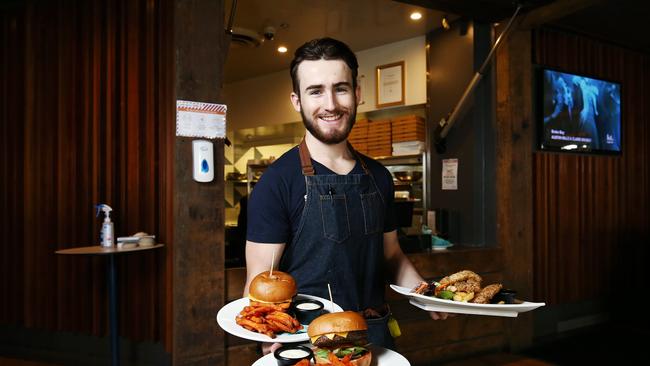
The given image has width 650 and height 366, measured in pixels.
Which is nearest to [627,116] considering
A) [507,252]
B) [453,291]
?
[507,252]

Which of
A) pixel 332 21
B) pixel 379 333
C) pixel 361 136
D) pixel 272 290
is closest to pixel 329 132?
pixel 272 290

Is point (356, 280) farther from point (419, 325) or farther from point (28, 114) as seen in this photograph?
point (28, 114)

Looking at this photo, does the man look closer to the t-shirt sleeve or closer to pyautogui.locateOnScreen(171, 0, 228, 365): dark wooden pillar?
the t-shirt sleeve

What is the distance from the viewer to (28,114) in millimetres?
4188

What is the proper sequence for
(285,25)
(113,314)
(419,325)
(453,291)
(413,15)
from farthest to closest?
1. (285,25)
2. (413,15)
3. (419,325)
4. (113,314)
5. (453,291)

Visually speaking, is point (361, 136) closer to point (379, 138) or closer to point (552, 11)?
point (379, 138)

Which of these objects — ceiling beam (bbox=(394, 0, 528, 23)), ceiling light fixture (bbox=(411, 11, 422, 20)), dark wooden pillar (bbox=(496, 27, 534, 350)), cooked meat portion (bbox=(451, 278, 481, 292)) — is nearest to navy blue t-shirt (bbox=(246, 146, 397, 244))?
cooked meat portion (bbox=(451, 278, 481, 292))

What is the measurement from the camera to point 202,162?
9.59ft

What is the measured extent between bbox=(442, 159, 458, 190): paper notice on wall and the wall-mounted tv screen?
2.70 ft

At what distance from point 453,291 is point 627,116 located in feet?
15.5

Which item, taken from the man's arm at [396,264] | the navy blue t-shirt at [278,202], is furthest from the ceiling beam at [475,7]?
the navy blue t-shirt at [278,202]

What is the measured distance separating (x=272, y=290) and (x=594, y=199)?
461 cm

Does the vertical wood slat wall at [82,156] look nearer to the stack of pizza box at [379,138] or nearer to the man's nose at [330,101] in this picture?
the man's nose at [330,101]

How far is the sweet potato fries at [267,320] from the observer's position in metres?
1.35
